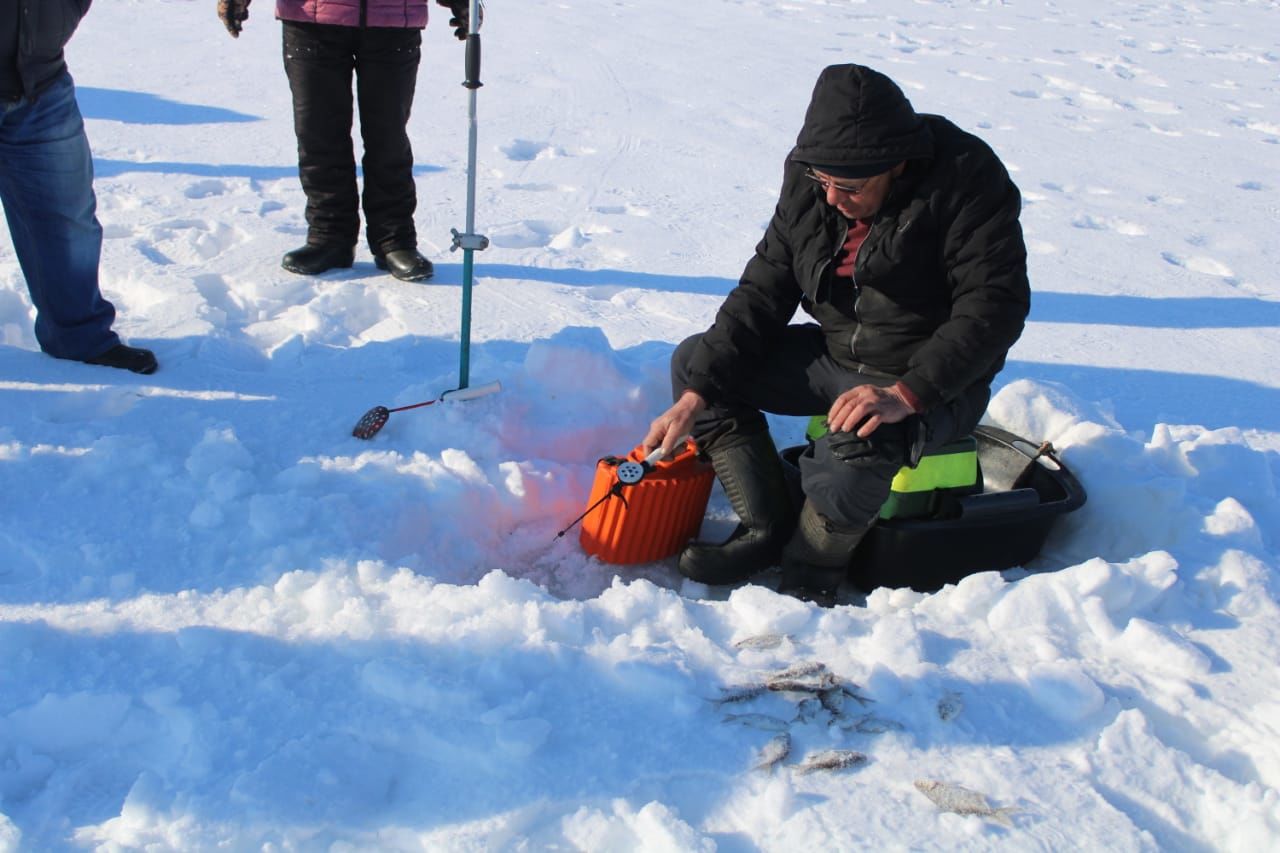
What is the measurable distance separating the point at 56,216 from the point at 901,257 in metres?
2.32

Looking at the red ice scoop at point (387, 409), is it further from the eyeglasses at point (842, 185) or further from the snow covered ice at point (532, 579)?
the eyeglasses at point (842, 185)

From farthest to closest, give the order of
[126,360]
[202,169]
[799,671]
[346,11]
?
[202,169] < [346,11] < [126,360] < [799,671]

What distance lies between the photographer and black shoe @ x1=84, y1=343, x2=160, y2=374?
3121mm

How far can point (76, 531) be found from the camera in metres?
2.43

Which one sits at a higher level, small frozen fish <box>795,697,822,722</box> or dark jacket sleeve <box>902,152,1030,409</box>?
dark jacket sleeve <box>902,152,1030,409</box>

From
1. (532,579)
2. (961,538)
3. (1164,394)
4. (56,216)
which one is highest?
(56,216)

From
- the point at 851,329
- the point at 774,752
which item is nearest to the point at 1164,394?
the point at 851,329

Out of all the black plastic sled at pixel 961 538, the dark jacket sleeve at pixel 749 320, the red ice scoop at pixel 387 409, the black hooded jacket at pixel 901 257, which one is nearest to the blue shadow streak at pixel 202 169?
the red ice scoop at pixel 387 409

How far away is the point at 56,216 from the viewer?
296 cm

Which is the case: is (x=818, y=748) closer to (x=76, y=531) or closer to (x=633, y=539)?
(x=633, y=539)

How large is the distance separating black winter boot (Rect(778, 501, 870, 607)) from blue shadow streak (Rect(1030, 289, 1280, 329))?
2.14 m

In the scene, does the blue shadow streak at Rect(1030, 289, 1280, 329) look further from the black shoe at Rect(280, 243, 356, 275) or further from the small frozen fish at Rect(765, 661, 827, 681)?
the black shoe at Rect(280, 243, 356, 275)

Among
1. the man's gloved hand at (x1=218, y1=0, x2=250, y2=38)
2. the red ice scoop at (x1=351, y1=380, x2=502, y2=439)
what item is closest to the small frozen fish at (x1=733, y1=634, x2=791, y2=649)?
the red ice scoop at (x1=351, y1=380, x2=502, y2=439)

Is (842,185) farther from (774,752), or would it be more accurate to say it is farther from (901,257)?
(774,752)
